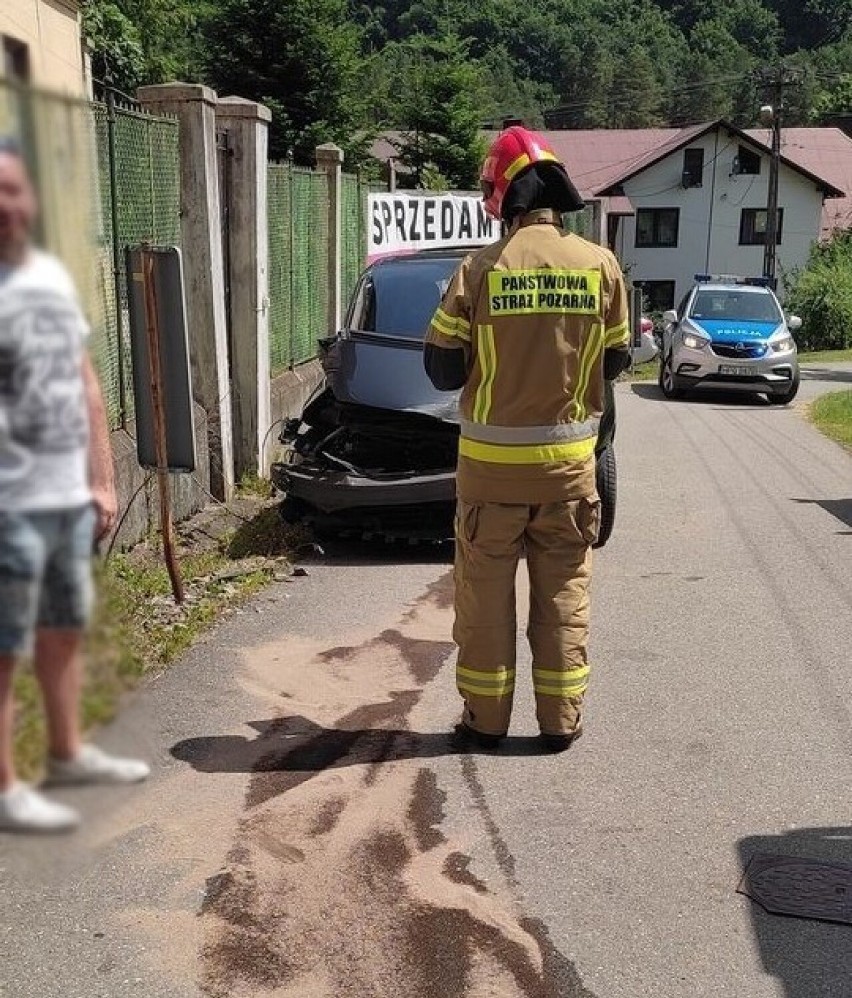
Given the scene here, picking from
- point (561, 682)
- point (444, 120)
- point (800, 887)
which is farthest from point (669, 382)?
point (444, 120)

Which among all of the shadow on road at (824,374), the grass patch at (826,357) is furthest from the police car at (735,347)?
the grass patch at (826,357)

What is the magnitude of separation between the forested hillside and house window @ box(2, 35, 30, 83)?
102 feet

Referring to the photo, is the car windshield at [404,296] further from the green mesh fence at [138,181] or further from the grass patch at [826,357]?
the grass patch at [826,357]

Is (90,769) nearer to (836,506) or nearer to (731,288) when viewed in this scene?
(836,506)

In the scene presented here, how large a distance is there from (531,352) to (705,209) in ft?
165

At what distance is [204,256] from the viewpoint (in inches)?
298

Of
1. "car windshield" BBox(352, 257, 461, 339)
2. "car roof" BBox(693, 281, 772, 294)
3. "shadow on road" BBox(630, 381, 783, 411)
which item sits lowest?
"shadow on road" BBox(630, 381, 783, 411)

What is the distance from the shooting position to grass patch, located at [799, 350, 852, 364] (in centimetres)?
3044

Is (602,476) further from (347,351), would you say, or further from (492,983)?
(492,983)

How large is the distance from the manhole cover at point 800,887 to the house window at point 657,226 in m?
50.5

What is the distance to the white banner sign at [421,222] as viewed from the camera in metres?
13.3

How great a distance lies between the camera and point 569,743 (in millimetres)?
4383

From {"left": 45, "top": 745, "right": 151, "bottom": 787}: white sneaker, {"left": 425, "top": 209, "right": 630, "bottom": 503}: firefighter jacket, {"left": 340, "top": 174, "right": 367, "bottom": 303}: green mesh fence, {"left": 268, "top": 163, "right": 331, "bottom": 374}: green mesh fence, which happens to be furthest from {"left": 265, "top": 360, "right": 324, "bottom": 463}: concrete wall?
{"left": 45, "top": 745, "right": 151, "bottom": 787}: white sneaker

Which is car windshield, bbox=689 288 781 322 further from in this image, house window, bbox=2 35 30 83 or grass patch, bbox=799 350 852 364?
house window, bbox=2 35 30 83
